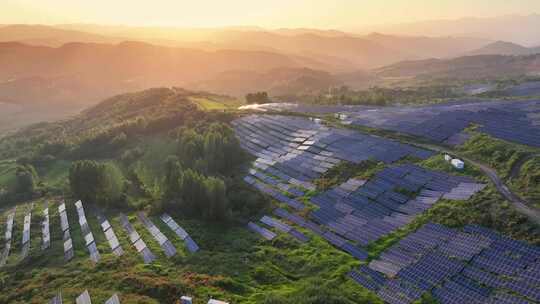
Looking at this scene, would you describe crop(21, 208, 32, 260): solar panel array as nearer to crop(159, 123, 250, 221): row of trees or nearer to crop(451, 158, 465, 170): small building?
crop(159, 123, 250, 221): row of trees

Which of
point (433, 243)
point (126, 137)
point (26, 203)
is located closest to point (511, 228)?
point (433, 243)

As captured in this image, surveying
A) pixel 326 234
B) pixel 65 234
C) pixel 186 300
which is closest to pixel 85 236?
pixel 65 234

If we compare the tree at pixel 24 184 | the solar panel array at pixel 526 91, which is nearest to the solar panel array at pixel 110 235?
the tree at pixel 24 184

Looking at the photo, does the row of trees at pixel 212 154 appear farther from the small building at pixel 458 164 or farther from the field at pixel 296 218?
the small building at pixel 458 164

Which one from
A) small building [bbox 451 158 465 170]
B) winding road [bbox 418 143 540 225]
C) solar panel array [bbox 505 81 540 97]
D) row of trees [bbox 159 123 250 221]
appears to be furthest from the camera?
solar panel array [bbox 505 81 540 97]

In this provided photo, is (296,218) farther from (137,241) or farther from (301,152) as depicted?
(301,152)

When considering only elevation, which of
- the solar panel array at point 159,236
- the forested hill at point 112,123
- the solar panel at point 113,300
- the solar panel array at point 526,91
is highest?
the solar panel array at point 526,91

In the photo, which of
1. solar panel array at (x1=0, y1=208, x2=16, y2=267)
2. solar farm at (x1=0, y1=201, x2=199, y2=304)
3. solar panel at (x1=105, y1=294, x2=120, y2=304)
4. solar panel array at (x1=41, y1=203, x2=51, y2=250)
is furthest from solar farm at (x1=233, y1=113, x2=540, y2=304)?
solar panel array at (x1=0, y1=208, x2=16, y2=267)
